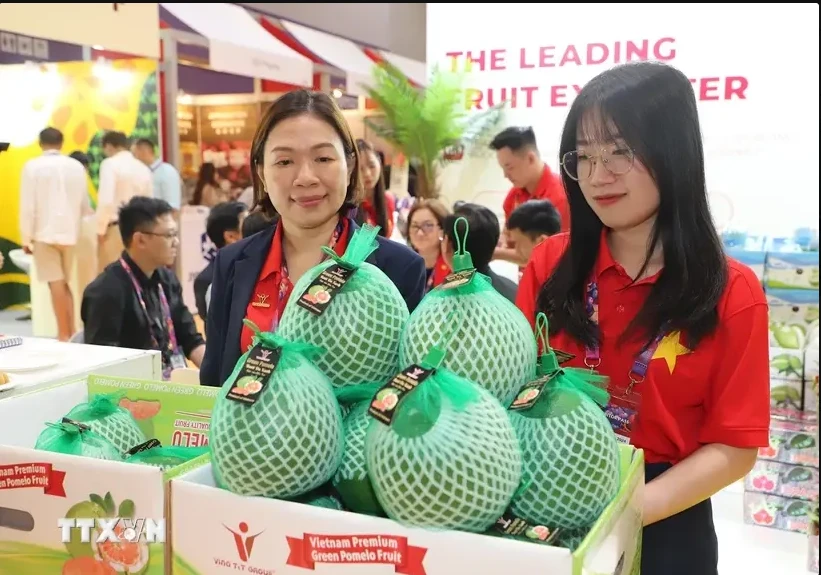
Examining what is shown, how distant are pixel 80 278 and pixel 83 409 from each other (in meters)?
6.24

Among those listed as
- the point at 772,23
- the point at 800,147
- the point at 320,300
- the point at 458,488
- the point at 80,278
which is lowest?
the point at 80,278

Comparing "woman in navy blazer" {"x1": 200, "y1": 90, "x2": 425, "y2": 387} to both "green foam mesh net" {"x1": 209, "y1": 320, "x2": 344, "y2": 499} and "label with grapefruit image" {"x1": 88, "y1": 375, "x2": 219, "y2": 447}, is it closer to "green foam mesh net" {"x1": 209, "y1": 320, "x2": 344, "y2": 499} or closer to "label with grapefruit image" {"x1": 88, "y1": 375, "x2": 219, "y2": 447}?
"label with grapefruit image" {"x1": 88, "y1": 375, "x2": 219, "y2": 447}

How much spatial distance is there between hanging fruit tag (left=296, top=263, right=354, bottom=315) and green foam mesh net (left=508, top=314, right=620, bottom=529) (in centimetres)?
27

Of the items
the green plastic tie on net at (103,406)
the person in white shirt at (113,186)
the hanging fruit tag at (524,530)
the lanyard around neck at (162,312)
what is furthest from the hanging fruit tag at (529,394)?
the person in white shirt at (113,186)

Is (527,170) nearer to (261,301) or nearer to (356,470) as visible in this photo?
(261,301)

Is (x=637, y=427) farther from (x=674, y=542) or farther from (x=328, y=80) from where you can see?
(x=328, y=80)

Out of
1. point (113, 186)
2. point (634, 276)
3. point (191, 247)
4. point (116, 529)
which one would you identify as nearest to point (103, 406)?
point (116, 529)

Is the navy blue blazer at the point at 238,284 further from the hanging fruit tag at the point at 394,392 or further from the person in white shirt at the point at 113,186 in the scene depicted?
the person in white shirt at the point at 113,186

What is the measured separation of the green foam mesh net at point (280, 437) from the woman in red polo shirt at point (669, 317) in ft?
2.11

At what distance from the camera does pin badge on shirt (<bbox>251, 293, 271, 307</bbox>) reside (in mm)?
1676

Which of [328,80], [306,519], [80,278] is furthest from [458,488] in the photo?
[328,80]

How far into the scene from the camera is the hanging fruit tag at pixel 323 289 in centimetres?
94

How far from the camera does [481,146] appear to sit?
5871mm

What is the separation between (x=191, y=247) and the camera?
805 cm
